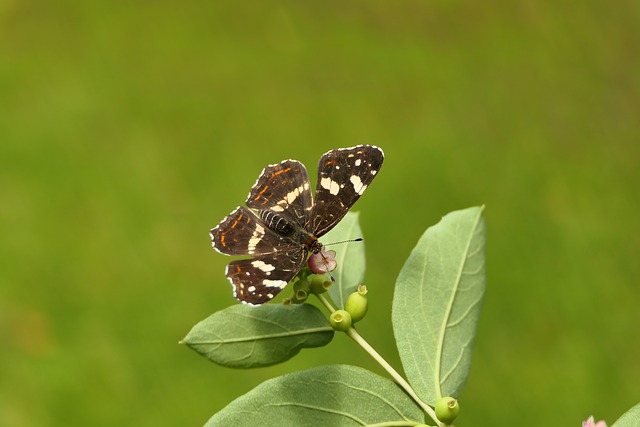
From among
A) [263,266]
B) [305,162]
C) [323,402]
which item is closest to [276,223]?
[263,266]

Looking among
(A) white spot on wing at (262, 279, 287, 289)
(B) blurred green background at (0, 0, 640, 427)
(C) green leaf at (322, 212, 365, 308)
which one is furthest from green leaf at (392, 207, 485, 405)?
(B) blurred green background at (0, 0, 640, 427)

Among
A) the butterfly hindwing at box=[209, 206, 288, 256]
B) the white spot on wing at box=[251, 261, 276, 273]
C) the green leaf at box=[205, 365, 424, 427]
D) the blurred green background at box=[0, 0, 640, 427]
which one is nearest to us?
the green leaf at box=[205, 365, 424, 427]

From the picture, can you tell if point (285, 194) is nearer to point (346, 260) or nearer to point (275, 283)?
point (346, 260)

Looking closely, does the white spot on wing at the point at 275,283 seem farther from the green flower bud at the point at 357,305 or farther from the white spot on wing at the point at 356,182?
the white spot on wing at the point at 356,182

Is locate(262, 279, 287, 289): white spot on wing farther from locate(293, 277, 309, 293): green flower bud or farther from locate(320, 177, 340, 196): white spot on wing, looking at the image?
locate(320, 177, 340, 196): white spot on wing

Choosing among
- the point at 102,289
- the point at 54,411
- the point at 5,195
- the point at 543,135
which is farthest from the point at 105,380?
the point at 543,135

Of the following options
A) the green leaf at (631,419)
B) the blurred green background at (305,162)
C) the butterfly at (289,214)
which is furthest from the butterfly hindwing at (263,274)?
the blurred green background at (305,162)

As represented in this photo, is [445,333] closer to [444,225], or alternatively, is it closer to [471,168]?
[444,225]
